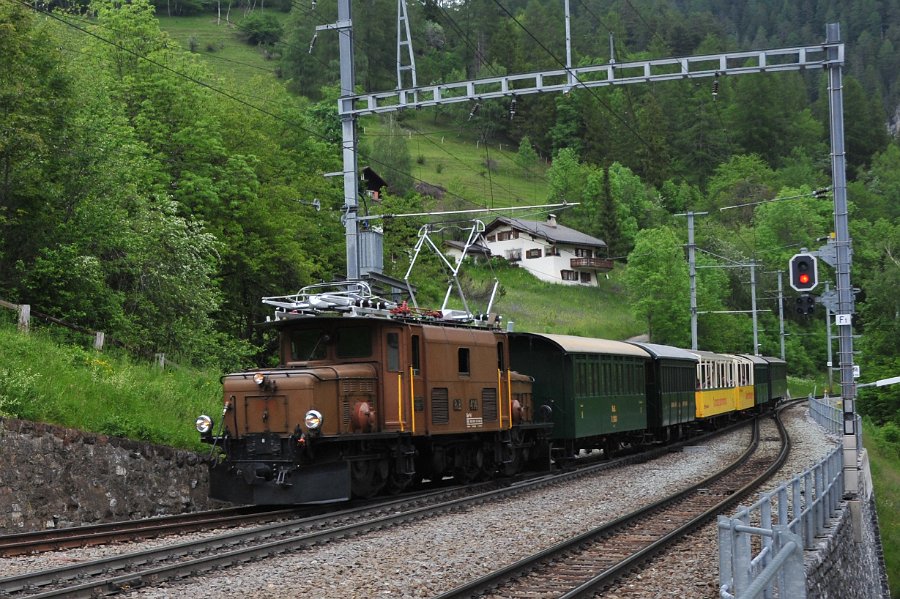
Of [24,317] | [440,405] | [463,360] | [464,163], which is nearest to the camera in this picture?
[440,405]

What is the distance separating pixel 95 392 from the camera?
19.0 meters

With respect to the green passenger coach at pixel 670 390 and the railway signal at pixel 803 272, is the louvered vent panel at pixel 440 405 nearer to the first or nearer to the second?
the railway signal at pixel 803 272

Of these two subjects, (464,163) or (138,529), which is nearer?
(138,529)

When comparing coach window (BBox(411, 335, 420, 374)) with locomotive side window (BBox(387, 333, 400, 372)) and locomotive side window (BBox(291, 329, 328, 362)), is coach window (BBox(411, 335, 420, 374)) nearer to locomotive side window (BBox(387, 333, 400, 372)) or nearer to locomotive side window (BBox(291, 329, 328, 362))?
locomotive side window (BBox(387, 333, 400, 372))

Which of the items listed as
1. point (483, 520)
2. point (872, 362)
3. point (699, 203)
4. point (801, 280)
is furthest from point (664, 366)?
point (699, 203)

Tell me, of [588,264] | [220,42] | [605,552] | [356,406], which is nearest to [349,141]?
[356,406]

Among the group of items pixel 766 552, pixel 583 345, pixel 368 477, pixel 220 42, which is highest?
pixel 220 42

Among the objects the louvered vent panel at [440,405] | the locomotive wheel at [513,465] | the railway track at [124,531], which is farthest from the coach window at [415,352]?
the locomotive wheel at [513,465]

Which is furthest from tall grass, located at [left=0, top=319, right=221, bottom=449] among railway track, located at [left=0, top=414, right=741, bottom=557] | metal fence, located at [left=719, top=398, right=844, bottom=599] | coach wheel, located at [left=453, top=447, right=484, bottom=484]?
metal fence, located at [left=719, top=398, right=844, bottom=599]

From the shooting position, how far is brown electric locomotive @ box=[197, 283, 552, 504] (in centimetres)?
1605

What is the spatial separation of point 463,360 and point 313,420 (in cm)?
472

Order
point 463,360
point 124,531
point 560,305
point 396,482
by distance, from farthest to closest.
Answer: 1. point 560,305
2. point 463,360
3. point 396,482
4. point 124,531

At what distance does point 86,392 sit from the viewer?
18812 mm

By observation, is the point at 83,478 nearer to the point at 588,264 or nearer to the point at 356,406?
the point at 356,406
